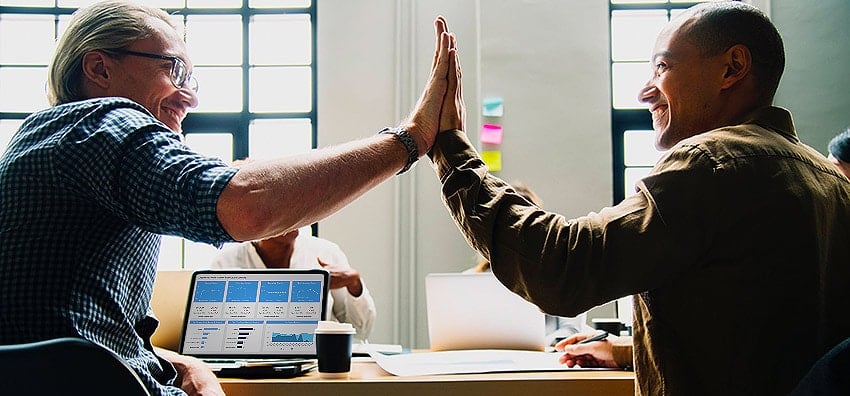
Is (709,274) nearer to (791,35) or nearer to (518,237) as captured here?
(518,237)

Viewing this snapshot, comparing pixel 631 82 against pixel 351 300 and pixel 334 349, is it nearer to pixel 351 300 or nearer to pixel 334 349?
pixel 351 300

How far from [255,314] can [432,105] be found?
71cm

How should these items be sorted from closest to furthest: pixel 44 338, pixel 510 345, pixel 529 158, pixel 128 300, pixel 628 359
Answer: pixel 44 338 < pixel 128 300 < pixel 628 359 < pixel 510 345 < pixel 529 158

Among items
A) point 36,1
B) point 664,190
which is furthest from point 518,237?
point 36,1

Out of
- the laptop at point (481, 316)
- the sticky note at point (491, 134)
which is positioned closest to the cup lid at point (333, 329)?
the laptop at point (481, 316)

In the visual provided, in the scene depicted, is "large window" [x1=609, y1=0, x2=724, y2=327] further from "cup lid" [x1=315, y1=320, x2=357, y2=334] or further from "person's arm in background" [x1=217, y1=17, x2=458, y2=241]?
"person's arm in background" [x1=217, y1=17, x2=458, y2=241]

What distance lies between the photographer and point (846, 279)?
1.26 metres

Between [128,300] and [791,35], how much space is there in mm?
4678

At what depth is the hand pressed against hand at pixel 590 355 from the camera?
1.75m

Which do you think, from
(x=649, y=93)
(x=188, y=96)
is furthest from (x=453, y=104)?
(x=188, y=96)

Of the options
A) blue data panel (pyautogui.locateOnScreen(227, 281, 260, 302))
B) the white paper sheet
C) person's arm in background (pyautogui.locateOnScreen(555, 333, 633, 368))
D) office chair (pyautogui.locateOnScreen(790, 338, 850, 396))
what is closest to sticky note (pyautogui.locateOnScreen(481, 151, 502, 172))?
the white paper sheet

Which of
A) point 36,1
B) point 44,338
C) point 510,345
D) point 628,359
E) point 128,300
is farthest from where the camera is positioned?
point 36,1

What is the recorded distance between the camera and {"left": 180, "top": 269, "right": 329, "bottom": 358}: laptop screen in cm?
190

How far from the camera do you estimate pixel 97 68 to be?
4.42ft
